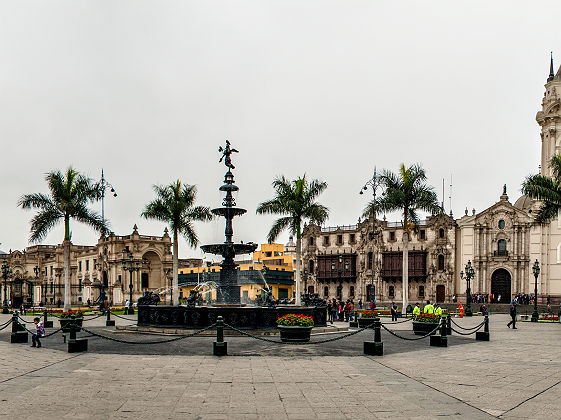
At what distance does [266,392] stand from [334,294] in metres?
62.4

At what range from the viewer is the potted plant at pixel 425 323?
20.0 m

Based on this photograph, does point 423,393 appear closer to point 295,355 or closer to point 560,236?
point 295,355

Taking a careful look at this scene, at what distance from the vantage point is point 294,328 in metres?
17.3

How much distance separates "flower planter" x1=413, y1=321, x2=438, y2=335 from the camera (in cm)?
2021

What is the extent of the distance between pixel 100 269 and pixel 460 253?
48924mm

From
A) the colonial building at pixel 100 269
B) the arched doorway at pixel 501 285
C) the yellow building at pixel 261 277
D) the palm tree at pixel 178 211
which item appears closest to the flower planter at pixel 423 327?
the palm tree at pixel 178 211

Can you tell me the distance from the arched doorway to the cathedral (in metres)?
0.10

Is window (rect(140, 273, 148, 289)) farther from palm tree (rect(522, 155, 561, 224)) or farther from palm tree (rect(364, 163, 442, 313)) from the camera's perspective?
palm tree (rect(522, 155, 561, 224))

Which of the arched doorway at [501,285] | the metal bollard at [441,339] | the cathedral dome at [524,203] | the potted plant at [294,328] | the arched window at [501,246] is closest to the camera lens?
the potted plant at [294,328]

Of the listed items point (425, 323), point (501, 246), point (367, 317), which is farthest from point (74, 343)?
point (501, 246)

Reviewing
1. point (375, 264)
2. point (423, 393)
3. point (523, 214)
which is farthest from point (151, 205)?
point (523, 214)

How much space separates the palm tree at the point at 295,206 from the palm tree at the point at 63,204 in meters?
10.7

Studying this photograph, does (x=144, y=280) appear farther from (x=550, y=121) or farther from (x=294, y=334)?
(x=294, y=334)

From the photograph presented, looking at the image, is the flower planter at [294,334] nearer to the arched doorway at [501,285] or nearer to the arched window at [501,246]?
the arched doorway at [501,285]
